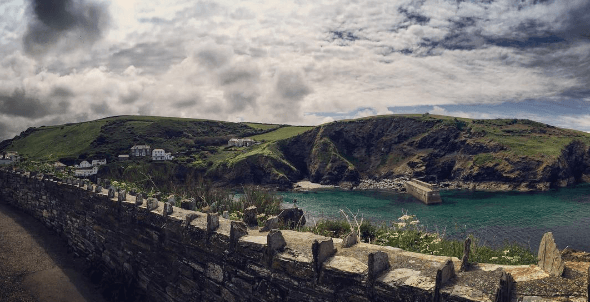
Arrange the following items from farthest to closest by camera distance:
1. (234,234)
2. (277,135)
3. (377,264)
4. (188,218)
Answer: (277,135) → (188,218) → (234,234) → (377,264)

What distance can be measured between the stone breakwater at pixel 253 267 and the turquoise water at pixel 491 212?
29545mm

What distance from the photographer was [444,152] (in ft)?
376

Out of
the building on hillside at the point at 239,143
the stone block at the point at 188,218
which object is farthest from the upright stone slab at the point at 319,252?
the building on hillside at the point at 239,143

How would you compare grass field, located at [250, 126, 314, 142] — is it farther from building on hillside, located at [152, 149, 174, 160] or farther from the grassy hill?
building on hillside, located at [152, 149, 174, 160]

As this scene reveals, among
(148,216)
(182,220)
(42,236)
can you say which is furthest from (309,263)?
(42,236)

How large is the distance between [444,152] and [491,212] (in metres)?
58.9

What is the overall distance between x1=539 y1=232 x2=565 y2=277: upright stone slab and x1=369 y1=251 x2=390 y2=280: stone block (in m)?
2.06

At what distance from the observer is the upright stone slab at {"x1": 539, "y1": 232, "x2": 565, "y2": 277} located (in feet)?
13.4

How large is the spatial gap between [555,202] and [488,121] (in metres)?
76.5

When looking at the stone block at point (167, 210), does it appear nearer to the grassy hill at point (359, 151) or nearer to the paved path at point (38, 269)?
the paved path at point (38, 269)

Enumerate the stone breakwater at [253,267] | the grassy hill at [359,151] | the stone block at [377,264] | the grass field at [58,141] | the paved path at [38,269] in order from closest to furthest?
the stone breakwater at [253,267]
the stone block at [377,264]
the paved path at [38,269]
the grassy hill at [359,151]
the grass field at [58,141]

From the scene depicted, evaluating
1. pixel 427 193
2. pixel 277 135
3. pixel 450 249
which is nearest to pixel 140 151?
pixel 277 135

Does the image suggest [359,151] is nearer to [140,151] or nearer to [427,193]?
[427,193]

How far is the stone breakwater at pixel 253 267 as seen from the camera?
4.39 metres
